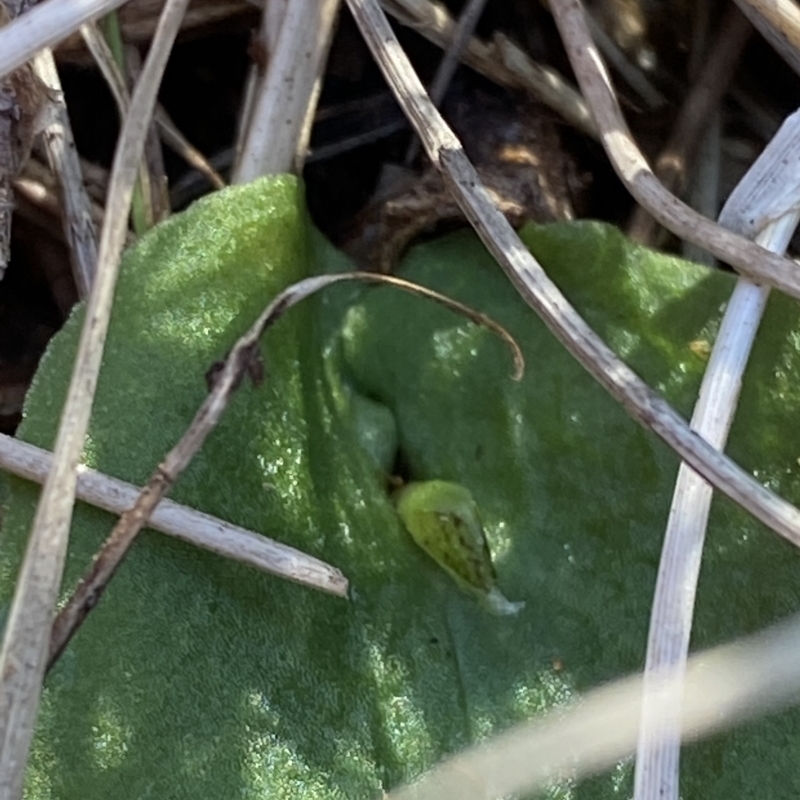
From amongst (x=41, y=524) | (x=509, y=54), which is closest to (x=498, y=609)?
(x=41, y=524)

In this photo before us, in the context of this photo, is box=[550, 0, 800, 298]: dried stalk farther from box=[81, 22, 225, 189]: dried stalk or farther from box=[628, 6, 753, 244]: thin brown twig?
box=[81, 22, 225, 189]: dried stalk

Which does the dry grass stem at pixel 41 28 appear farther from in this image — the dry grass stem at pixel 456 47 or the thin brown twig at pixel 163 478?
the dry grass stem at pixel 456 47

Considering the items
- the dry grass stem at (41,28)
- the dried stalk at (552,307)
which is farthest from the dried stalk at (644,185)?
the dry grass stem at (41,28)

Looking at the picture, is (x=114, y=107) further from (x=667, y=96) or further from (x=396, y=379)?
(x=667, y=96)

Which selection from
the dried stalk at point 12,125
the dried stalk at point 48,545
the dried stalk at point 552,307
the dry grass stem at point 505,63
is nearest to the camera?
the dried stalk at point 48,545

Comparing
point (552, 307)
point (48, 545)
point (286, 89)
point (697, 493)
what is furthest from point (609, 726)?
point (286, 89)

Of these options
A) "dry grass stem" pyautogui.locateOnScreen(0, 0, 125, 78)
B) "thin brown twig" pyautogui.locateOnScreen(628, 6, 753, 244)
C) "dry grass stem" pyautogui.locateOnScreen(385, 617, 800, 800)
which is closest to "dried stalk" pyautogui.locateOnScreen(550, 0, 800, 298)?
"thin brown twig" pyautogui.locateOnScreen(628, 6, 753, 244)

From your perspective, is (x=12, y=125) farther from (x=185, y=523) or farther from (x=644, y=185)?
(x=644, y=185)
